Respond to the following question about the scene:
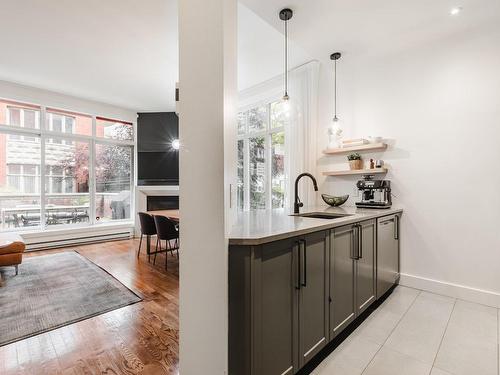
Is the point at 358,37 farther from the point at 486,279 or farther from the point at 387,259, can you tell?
the point at 486,279

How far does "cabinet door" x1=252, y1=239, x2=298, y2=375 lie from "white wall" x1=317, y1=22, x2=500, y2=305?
2.30 metres

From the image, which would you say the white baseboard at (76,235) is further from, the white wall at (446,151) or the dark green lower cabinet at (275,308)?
the white wall at (446,151)

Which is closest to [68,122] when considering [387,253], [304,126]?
[304,126]

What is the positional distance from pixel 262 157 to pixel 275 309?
4019mm

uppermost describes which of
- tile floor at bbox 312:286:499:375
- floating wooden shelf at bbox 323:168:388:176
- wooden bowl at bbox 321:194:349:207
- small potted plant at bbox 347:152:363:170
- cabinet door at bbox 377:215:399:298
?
small potted plant at bbox 347:152:363:170

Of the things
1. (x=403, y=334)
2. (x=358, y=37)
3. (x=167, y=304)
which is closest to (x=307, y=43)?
(x=358, y=37)

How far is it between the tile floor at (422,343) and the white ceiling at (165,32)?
2.89 m

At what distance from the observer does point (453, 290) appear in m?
2.71

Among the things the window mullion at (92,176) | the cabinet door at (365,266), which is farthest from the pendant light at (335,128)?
the window mullion at (92,176)

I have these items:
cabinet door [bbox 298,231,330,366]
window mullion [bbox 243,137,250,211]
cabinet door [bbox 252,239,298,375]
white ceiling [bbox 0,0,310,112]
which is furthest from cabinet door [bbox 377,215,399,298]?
window mullion [bbox 243,137,250,211]

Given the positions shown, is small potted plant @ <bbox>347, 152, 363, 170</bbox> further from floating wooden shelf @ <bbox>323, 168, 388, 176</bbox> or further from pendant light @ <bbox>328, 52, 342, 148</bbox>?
pendant light @ <bbox>328, 52, 342, 148</bbox>

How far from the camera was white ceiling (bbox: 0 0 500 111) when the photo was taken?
240 cm

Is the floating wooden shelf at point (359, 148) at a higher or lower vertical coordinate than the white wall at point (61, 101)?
lower

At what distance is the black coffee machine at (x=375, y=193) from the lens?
2957mm
